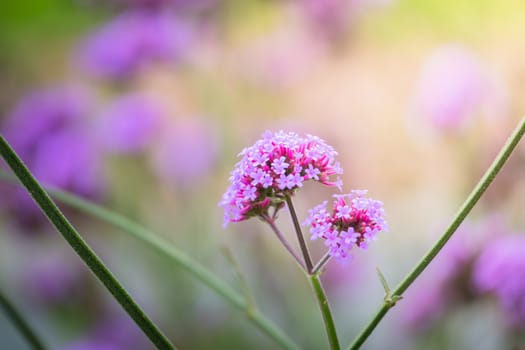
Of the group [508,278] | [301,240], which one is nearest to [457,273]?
[508,278]

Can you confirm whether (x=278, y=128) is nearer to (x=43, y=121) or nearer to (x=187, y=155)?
(x=187, y=155)

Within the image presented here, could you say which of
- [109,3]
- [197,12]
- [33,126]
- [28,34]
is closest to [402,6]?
[197,12]

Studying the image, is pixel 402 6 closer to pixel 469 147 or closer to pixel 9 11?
pixel 469 147

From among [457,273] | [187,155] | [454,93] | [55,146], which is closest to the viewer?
[457,273]

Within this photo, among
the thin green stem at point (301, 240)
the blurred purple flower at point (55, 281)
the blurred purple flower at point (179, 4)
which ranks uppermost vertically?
the blurred purple flower at point (179, 4)

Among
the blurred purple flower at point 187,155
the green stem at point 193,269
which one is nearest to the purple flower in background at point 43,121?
the blurred purple flower at point 187,155

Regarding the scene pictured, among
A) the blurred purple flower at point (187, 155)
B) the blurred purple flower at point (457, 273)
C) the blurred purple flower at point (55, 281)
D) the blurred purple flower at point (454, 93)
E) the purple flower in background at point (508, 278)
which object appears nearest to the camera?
the purple flower in background at point (508, 278)

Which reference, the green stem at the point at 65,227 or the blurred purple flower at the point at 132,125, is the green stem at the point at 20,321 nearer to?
the green stem at the point at 65,227
